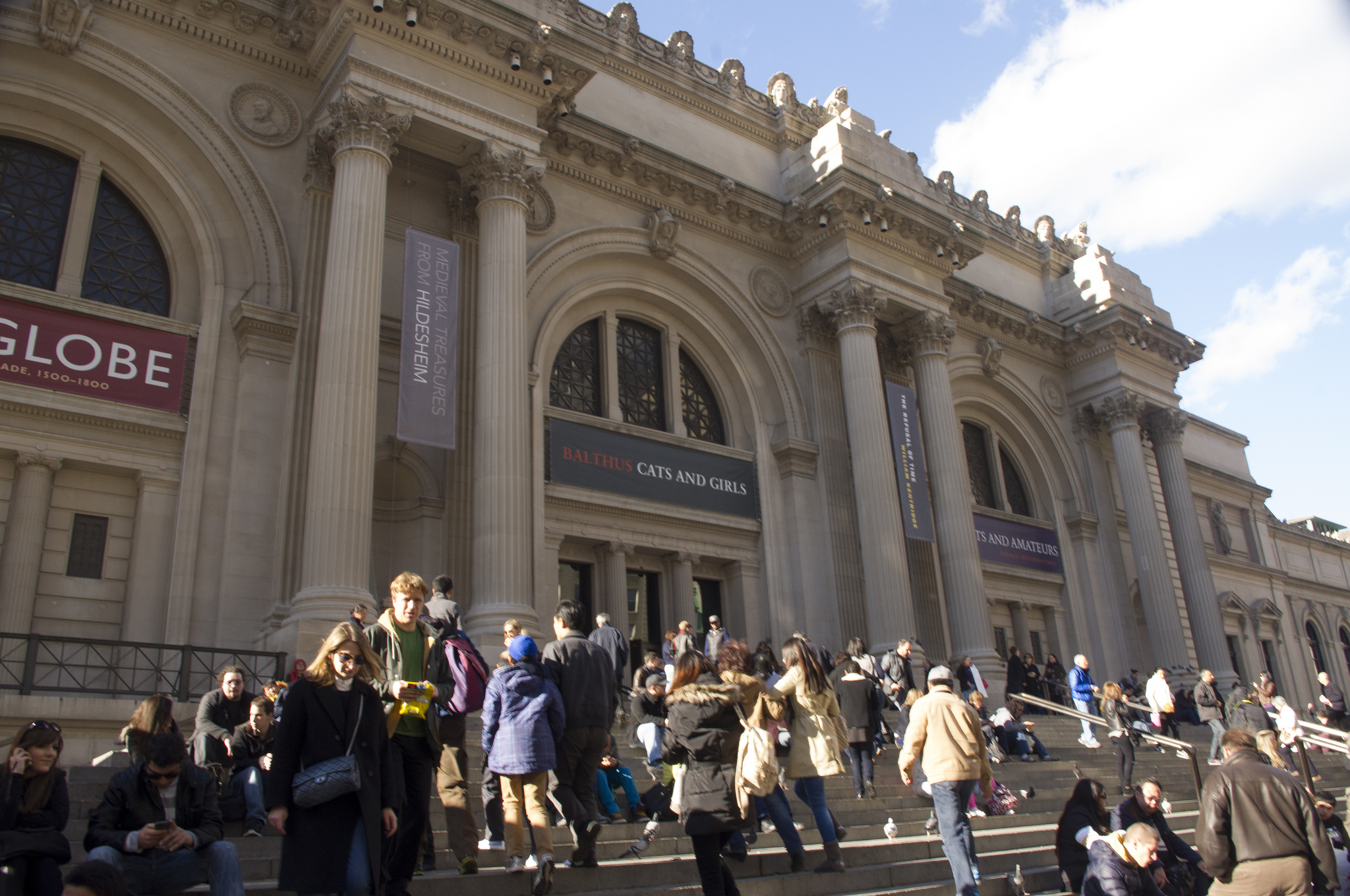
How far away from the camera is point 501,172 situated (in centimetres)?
1664

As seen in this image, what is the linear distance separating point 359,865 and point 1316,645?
141 feet

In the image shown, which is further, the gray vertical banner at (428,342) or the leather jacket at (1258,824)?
the gray vertical banner at (428,342)

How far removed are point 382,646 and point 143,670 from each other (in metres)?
8.36

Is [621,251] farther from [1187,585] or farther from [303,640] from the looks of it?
[1187,585]

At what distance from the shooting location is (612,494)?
61.7 ft

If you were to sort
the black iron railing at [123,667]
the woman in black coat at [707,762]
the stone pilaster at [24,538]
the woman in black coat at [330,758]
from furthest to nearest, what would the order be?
the stone pilaster at [24,538], the black iron railing at [123,667], the woman in black coat at [707,762], the woman in black coat at [330,758]

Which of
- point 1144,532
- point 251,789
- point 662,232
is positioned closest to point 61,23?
point 662,232

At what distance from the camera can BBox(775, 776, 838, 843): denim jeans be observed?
777 cm

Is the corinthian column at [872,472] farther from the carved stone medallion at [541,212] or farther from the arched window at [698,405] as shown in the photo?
the carved stone medallion at [541,212]

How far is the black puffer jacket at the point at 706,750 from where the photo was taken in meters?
6.34

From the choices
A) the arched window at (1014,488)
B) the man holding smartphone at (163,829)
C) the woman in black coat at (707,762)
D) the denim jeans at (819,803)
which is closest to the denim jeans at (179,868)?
the man holding smartphone at (163,829)

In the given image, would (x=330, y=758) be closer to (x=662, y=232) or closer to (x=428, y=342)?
(x=428, y=342)

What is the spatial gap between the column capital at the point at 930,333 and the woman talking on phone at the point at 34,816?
66.2 feet

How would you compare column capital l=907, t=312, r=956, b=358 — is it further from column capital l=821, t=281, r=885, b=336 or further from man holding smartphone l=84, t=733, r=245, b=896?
man holding smartphone l=84, t=733, r=245, b=896
